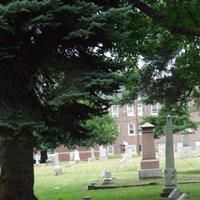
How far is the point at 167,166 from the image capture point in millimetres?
18297

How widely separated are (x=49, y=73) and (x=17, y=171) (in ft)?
7.42

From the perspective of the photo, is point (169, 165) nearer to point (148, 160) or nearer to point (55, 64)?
point (55, 64)

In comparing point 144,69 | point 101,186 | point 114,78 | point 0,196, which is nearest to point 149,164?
point 144,69

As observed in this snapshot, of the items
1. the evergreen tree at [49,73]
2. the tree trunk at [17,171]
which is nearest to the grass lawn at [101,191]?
the tree trunk at [17,171]

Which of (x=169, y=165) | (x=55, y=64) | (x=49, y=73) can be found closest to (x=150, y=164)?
(x=169, y=165)

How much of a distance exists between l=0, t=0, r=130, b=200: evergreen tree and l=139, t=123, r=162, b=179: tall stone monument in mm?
15962

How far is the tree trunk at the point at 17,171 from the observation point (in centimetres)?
1190

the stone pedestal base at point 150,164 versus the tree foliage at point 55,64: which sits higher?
the tree foliage at point 55,64

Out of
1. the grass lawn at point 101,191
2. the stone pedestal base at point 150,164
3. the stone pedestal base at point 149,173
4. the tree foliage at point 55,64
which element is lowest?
the grass lawn at point 101,191

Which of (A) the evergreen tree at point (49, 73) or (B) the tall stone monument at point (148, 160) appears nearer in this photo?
(A) the evergreen tree at point (49, 73)

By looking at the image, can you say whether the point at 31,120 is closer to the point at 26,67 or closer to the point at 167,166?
the point at 26,67

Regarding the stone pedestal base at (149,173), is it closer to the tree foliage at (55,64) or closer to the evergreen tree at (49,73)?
the evergreen tree at (49,73)

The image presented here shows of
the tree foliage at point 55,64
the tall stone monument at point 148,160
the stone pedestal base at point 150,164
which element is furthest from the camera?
the stone pedestal base at point 150,164

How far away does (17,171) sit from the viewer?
1195 cm
